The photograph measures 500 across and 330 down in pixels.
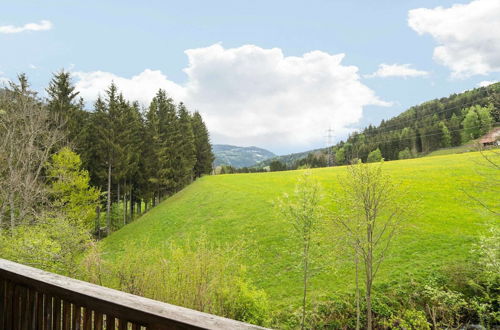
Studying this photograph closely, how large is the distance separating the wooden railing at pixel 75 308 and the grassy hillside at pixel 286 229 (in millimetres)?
6670

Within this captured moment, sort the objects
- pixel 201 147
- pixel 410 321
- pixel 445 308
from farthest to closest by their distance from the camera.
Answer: pixel 201 147 < pixel 445 308 < pixel 410 321

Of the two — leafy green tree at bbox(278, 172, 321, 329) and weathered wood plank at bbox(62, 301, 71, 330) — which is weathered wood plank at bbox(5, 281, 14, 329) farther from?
leafy green tree at bbox(278, 172, 321, 329)

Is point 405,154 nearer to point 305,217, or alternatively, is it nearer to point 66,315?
point 305,217

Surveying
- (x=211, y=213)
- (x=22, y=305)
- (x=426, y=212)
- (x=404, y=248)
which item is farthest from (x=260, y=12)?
(x=22, y=305)

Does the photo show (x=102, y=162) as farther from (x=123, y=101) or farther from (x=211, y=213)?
(x=211, y=213)

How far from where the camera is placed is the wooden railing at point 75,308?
1.41 m

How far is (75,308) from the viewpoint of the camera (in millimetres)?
1889

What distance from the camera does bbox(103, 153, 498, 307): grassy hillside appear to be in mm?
12469

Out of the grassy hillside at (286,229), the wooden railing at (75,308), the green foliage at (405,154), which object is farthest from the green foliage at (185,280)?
the green foliage at (405,154)

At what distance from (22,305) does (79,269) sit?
301 inches

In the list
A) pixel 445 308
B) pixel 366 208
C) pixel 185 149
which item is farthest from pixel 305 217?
pixel 185 149

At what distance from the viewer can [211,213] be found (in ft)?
85.0

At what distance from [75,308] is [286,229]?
29.5 feet

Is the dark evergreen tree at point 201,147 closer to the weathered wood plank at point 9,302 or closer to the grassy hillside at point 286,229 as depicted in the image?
the grassy hillside at point 286,229
